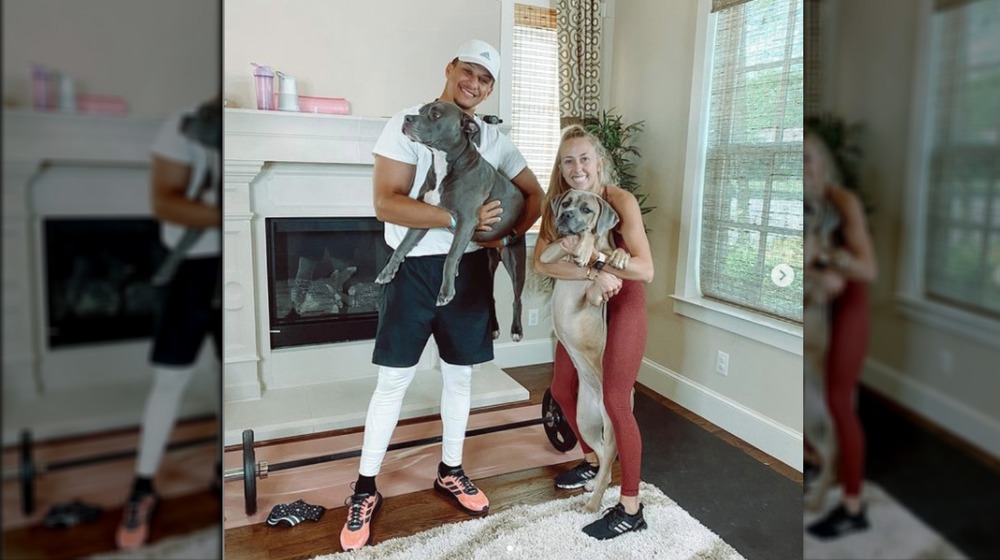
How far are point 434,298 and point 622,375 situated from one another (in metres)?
0.52

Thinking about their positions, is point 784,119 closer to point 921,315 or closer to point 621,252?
point 621,252

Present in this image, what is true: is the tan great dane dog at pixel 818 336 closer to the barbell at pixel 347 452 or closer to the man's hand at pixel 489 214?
the man's hand at pixel 489 214

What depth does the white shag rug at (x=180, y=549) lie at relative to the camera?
1.31ft

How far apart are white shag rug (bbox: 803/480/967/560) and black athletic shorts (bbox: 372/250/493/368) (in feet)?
3.51

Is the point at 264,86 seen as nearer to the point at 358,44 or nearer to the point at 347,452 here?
the point at 358,44

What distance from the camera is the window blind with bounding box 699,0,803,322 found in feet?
4.24

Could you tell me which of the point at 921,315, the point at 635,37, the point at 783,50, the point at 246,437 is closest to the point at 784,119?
the point at 783,50

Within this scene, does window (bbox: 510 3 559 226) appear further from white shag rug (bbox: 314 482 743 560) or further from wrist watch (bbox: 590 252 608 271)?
white shag rug (bbox: 314 482 743 560)

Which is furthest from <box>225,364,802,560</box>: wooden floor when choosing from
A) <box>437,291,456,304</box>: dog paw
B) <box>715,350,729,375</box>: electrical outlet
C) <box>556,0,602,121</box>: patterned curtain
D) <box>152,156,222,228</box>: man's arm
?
<box>152,156,222,228</box>: man's arm

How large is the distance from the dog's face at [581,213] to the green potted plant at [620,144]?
2.8 inches

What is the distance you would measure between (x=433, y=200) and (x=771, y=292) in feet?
2.69

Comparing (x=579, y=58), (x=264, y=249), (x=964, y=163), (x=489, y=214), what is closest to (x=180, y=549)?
(x=964, y=163)

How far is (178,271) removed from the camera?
38 centimetres

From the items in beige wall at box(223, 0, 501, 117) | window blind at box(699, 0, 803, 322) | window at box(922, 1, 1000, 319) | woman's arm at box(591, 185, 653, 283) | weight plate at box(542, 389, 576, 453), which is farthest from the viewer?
weight plate at box(542, 389, 576, 453)
